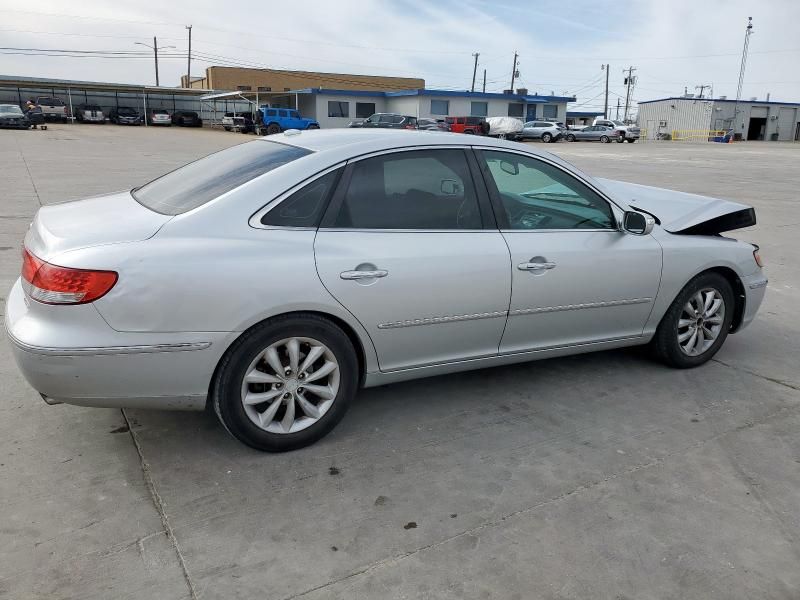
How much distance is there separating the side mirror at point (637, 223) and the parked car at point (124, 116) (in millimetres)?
56612

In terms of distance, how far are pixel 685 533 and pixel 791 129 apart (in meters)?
87.8

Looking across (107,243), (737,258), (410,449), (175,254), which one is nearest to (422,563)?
(410,449)

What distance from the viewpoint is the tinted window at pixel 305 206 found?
10.3ft

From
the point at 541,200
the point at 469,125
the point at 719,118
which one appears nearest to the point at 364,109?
the point at 469,125

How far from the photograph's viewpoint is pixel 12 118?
3788 cm

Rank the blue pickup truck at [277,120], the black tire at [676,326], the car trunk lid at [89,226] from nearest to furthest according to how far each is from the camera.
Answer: the car trunk lid at [89,226], the black tire at [676,326], the blue pickup truck at [277,120]

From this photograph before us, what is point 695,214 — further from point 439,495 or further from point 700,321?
point 439,495

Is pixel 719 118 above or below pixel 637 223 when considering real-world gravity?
above

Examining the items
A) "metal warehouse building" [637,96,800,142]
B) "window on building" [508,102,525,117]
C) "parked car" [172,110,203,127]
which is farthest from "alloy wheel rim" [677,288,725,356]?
"metal warehouse building" [637,96,800,142]

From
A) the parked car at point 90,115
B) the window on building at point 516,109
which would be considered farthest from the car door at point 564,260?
the window on building at point 516,109

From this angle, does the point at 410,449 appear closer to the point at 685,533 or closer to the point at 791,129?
the point at 685,533

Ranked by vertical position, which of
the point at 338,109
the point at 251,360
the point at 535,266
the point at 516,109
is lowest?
the point at 251,360

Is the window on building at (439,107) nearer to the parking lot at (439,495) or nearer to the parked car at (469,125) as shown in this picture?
the parked car at (469,125)

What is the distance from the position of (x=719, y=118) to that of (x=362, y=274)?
75.3 meters
